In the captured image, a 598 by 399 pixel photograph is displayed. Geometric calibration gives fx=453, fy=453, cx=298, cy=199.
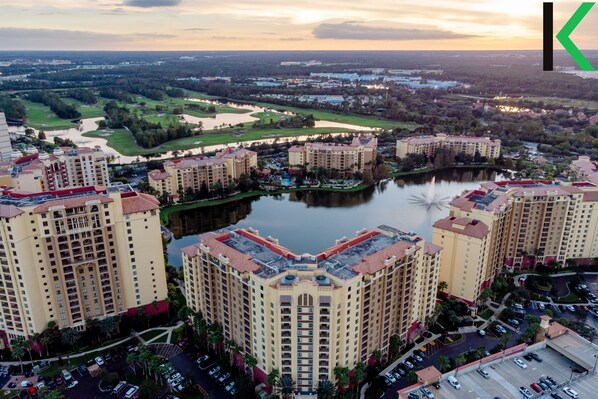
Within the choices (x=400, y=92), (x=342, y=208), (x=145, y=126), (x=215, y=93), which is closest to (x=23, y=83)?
(x=215, y=93)

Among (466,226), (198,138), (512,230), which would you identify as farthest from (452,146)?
(198,138)

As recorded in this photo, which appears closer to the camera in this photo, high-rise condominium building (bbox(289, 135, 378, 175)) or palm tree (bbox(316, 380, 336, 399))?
palm tree (bbox(316, 380, 336, 399))

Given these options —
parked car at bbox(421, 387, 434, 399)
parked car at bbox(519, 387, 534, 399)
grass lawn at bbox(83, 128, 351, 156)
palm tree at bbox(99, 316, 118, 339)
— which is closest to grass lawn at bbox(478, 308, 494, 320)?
parked car at bbox(519, 387, 534, 399)

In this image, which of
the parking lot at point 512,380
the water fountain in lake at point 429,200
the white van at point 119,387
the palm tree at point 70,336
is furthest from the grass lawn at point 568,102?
the palm tree at point 70,336

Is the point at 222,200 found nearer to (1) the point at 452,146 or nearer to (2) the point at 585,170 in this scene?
(1) the point at 452,146

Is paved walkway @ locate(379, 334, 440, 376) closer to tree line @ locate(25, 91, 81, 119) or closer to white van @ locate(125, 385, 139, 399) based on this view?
white van @ locate(125, 385, 139, 399)

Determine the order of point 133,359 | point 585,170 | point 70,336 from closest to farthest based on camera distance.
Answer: point 133,359, point 70,336, point 585,170
